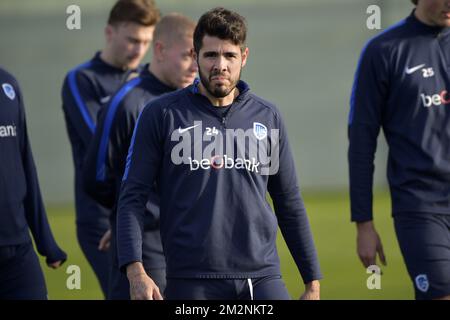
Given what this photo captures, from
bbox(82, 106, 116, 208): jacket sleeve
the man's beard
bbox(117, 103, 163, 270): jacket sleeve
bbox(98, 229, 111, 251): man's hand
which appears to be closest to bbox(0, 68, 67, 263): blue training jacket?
bbox(82, 106, 116, 208): jacket sleeve

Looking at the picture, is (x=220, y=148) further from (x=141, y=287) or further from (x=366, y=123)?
(x=366, y=123)

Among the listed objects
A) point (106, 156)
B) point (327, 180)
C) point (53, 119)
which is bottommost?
point (327, 180)

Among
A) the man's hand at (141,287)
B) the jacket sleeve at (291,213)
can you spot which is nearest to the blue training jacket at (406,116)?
the jacket sleeve at (291,213)

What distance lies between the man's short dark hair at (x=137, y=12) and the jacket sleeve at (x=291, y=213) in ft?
10.6

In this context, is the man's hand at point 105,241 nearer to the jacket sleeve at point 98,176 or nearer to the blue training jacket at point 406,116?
the jacket sleeve at point 98,176

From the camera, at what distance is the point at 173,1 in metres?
16.6

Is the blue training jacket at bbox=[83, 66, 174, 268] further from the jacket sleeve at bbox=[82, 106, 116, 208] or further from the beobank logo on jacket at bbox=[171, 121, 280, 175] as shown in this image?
the beobank logo on jacket at bbox=[171, 121, 280, 175]

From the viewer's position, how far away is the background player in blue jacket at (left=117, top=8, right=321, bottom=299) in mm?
5156

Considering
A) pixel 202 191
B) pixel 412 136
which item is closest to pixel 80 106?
pixel 412 136
